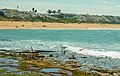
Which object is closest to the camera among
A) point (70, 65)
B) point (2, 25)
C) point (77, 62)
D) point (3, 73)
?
point (3, 73)

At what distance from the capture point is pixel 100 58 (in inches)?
2312

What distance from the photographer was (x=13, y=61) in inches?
1973

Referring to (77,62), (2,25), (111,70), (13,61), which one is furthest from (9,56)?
(2,25)

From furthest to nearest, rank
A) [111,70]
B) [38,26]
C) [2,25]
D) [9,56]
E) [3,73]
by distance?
[38,26] < [2,25] < [9,56] < [111,70] < [3,73]

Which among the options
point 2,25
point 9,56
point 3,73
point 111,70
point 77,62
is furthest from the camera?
point 2,25

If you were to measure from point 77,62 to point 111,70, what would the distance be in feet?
27.7

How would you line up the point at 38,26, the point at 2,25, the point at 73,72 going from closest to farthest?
1. the point at 73,72
2. the point at 2,25
3. the point at 38,26

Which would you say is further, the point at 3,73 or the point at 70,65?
the point at 70,65

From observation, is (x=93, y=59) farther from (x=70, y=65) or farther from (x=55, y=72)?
(x=55, y=72)

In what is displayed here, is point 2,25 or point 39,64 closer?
point 39,64

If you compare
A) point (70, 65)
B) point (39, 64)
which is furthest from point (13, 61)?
point (70, 65)

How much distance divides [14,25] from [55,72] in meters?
139

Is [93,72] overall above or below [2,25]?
above

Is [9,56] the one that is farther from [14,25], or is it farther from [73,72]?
[14,25]
